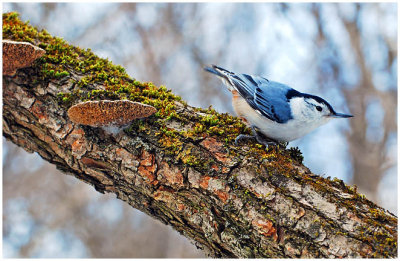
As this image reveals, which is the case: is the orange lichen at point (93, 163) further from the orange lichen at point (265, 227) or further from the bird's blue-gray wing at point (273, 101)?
the bird's blue-gray wing at point (273, 101)

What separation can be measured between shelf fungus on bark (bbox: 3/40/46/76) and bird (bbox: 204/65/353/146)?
132cm

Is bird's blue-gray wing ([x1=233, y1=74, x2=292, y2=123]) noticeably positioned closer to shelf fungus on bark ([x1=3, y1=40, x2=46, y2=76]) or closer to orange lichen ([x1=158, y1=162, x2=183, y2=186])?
orange lichen ([x1=158, y1=162, x2=183, y2=186])

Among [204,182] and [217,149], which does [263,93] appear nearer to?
[217,149]

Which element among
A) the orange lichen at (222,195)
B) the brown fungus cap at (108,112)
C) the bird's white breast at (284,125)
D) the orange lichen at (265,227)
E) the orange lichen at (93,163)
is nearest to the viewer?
the orange lichen at (265,227)

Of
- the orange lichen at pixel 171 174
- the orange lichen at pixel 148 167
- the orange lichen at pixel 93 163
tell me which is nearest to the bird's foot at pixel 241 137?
the orange lichen at pixel 171 174

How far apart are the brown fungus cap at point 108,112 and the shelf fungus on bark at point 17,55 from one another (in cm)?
55

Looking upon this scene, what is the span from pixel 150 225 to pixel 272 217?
428 centimetres

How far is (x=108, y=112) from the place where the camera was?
199cm

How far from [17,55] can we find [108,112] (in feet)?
2.55

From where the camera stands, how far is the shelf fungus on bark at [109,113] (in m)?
1.96

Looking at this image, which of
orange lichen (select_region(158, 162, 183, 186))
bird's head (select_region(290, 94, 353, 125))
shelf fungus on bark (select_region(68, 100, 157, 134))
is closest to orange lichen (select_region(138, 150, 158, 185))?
orange lichen (select_region(158, 162, 183, 186))

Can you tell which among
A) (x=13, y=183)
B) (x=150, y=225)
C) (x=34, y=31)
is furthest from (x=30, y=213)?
(x=34, y=31)

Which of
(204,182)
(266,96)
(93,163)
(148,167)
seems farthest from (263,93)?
(93,163)

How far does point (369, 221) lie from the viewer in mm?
1685
